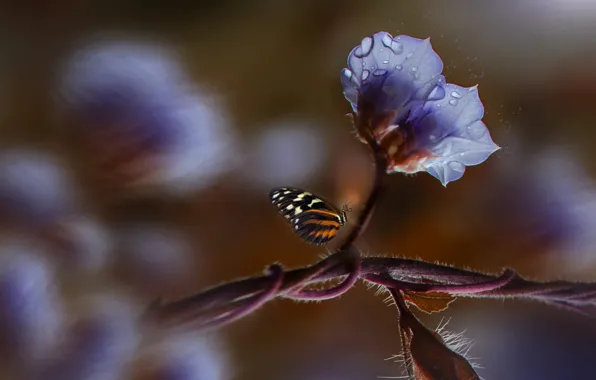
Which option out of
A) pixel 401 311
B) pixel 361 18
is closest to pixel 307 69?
pixel 361 18

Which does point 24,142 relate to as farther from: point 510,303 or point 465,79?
point 510,303

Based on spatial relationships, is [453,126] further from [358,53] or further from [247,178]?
[247,178]

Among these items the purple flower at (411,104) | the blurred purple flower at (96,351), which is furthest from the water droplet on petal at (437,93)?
the blurred purple flower at (96,351)

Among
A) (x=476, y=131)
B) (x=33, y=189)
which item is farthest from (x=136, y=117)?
(x=476, y=131)

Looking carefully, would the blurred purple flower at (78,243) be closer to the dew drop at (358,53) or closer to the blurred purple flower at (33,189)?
the blurred purple flower at (33,189)

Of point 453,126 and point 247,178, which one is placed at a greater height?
point 247,178

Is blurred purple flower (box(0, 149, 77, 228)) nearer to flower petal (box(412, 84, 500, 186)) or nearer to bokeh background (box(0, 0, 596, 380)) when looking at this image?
bokeh background (box(0, 0, 596, 380))

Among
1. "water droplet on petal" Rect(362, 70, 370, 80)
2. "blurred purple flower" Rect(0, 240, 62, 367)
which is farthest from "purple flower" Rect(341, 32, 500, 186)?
"blurred purple flower" Rect(0, 240, 62, 367)
